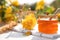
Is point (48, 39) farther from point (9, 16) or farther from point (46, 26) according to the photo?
point (9, 16)

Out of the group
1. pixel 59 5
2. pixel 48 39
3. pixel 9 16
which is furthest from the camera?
pixel 59 5

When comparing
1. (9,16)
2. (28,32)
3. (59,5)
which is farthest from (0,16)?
(59,5)

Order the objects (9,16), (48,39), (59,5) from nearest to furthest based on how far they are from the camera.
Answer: (48,39) < (9,16) < (59,5)

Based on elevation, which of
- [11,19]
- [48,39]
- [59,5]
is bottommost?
[48,39]

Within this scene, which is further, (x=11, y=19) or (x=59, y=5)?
(x=59, y=5)

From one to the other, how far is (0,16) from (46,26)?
0.32 m

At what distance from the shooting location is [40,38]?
60 cm

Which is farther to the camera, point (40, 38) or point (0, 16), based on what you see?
point (0, 16)

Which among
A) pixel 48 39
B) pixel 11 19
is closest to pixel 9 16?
pixel 11 19

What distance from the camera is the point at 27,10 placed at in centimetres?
86

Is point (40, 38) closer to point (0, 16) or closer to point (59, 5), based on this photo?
point (0, 16)

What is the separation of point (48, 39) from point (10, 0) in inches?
13.6

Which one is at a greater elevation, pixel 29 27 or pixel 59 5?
pixel 59 5

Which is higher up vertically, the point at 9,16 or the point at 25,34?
the point at 9,16
